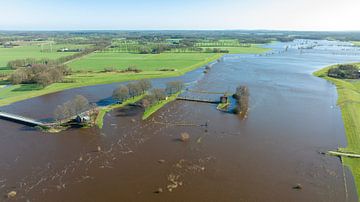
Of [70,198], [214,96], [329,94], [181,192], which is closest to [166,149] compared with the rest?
[181,192]

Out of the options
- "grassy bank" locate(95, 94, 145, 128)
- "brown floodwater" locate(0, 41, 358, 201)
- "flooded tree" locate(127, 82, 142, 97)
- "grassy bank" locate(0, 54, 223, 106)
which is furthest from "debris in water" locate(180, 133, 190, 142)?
"grassy bank" locate(0, 54, 223, 106)

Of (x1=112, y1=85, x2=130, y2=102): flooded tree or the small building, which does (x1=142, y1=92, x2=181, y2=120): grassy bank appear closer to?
(x1=112, y1=85, x2=130, y2=102): flooded tree

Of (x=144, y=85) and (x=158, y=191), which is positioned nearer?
(x=158, y=191)

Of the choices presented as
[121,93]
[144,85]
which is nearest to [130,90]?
[144,85]

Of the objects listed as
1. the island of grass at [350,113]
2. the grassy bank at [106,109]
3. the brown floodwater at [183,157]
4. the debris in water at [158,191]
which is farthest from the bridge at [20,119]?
the island of grass at [350,113]

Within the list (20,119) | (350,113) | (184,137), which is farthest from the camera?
(350,113)

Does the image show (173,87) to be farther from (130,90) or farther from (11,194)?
(11,194)
